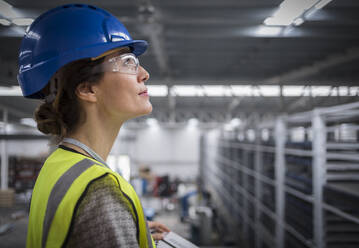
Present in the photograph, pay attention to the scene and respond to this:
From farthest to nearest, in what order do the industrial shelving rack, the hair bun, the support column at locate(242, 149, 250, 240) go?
the support column at locate(242, 149, 250, 240), the industrial shelving rack, the hair bun

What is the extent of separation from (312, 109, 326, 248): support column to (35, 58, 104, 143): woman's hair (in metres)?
2.94

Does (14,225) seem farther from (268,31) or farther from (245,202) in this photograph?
(245,202)

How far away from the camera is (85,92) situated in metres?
0.91

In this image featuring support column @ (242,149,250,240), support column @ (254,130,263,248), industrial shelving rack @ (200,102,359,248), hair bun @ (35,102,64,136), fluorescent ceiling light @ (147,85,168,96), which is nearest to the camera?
hair bun @ (35,102,64,136)

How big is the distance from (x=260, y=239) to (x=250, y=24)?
15.4ft

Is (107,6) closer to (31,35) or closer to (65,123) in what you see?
(31,35)

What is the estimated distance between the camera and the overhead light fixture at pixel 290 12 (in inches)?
62.5

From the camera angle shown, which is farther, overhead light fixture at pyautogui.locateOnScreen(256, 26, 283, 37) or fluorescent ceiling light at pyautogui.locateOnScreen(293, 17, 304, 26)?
overhead light fixture at pyautogui.locateOnScreen(256, 26, 283, 37)

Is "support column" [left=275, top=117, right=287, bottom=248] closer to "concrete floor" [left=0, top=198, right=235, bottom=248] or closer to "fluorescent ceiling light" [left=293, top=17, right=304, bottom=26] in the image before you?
"fluorescent ceiling light" [left=293, top=17, right=304, bottom=26]

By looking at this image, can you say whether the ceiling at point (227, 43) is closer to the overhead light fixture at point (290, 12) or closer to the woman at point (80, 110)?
the overhead light fixture at point (290, 12)

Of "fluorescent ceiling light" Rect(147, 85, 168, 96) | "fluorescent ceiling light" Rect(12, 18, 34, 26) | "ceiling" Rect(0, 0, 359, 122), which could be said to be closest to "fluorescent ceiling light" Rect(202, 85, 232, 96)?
"ceiling" Rect(0, 0, 359, 122)

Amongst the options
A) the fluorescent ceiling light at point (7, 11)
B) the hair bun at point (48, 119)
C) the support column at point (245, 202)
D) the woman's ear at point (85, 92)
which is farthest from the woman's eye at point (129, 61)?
the support column at point (245, 202)

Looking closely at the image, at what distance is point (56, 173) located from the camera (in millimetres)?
795

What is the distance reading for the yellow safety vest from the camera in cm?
69
